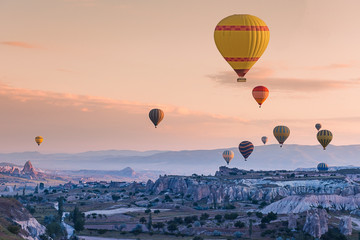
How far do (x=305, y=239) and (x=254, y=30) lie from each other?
39916 millimetres

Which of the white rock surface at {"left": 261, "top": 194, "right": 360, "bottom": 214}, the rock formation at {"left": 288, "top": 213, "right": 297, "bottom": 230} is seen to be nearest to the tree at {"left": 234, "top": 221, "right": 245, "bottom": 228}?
the rock formation at {"left": 288, "top": 213, "right": 297, "bottom": 230}

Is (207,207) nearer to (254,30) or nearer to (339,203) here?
(339,203)

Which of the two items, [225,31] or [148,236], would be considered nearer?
[225,31]

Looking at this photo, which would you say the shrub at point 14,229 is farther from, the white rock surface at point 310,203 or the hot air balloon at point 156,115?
the hot air balloon at point 156,115

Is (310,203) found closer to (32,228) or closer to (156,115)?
(156,115)

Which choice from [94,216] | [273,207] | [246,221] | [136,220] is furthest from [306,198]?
[94,216]

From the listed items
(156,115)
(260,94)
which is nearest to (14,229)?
(260,94)

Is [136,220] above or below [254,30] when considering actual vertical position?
below

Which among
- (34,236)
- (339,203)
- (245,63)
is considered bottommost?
(34,236)

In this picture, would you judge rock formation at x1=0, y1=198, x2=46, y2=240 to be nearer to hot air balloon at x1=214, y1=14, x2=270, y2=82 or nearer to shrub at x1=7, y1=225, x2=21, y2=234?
shrub at x1=7, y1=225, x2=21, y2=234

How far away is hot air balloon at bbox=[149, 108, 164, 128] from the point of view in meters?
183

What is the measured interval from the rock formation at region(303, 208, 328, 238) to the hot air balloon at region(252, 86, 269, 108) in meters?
39.5

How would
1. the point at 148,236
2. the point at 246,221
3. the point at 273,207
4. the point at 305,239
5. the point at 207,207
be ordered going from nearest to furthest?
the point at 305,239 → the point at 148,236 → the point at 246,221 → the point at 273,207 → the point at 207,207

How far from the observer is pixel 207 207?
192250 mm
